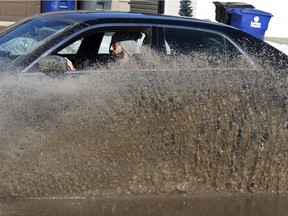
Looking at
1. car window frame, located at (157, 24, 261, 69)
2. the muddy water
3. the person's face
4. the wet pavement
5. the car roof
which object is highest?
the car roof

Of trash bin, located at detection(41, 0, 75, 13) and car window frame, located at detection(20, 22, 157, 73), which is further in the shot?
trash bin, located at detection(41, 0, 75, 13)

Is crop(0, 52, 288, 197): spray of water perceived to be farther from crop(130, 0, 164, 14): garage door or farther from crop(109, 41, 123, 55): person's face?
crop(130, 0, 164, 14): garage door

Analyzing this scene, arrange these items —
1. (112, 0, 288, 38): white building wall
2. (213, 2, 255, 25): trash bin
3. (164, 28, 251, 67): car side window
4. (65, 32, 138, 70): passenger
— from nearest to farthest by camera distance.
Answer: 1. (65, 32, 138, 70): passenger
2. (164, 28, 251, 67): car side window
3. (213, 2, 255, 25): trash bin
4. (112, 0, 288, 38): white building wall

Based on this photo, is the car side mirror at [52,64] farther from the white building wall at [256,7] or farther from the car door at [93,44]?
the white building wall at [256,7]

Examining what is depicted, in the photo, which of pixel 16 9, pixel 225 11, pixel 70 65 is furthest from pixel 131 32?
pixel 16 9

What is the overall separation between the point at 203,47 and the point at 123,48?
74 cm

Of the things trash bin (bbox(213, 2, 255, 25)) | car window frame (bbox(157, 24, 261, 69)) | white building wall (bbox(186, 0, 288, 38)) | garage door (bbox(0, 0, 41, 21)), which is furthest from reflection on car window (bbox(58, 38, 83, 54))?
white building wall (bbox(186, 0, 288, 38))

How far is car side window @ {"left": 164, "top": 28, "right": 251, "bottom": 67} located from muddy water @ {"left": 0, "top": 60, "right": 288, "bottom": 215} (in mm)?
203

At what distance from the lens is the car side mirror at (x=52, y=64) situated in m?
4.66

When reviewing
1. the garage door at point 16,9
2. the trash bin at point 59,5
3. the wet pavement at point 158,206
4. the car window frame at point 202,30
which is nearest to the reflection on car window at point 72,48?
the car window frame at point 202,30

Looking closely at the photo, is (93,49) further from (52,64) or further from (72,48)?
(52,64)

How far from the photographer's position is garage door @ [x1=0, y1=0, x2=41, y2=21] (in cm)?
1557

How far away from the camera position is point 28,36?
5.21 metres

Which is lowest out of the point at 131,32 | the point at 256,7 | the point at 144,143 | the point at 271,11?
the point at 144,143
